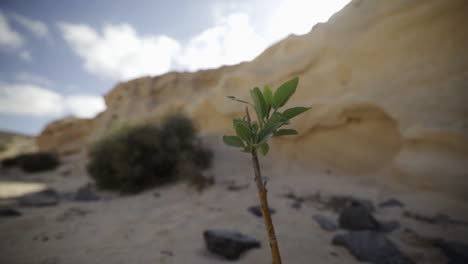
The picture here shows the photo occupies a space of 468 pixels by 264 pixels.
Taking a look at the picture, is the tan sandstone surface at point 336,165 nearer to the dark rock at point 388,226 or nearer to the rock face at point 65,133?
the dark rock at point 388,226

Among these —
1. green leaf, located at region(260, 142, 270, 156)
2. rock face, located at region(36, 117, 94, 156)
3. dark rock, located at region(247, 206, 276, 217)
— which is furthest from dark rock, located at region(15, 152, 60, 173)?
green leaf, located at region(260, 142, 270, 156)

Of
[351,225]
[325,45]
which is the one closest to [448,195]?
[351,225]

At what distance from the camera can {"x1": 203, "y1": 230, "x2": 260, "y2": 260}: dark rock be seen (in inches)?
73.1

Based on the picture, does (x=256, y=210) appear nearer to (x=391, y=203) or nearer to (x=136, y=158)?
(x=391, y=203)

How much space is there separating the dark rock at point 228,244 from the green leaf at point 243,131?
1348 mm

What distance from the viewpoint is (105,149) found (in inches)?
225

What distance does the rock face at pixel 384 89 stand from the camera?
12.0ft

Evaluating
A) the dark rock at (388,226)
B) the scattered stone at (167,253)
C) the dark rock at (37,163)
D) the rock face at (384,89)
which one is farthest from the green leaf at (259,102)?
the dark rock at (37,163)

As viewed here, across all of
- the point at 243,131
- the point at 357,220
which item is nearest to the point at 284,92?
the point at 243,131

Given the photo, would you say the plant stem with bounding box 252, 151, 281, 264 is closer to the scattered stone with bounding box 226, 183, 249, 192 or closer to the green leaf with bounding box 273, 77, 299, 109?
the green leaf with bounding box 273, 77, 299, 109

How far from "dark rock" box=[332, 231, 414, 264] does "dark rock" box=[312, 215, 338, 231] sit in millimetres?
431

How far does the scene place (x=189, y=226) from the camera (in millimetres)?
2672

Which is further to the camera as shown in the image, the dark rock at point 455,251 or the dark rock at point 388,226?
the dark rock at point 388,226

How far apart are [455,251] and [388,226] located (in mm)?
738
